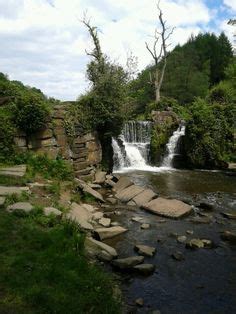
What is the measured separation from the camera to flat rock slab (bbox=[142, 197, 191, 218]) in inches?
443

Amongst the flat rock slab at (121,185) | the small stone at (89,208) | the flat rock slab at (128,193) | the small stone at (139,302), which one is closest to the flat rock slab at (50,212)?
the small stone at (89,208)

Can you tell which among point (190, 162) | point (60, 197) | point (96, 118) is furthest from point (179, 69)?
point (60, 197)

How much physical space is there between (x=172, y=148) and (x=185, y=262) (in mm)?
15579

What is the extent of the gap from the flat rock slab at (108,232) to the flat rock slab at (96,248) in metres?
0.89

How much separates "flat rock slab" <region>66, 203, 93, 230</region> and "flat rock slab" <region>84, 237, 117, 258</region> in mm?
1081

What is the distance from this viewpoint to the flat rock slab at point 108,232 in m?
9.09

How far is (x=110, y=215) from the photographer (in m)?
11.1

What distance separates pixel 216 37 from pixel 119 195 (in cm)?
5307

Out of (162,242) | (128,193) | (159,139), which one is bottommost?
(162,242)

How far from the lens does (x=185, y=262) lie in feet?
25.9

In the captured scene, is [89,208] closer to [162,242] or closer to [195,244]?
[162,242]

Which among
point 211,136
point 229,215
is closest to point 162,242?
point 229,215

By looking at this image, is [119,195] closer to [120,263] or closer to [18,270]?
[120,263]

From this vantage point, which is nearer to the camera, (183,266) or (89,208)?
(183,266)
